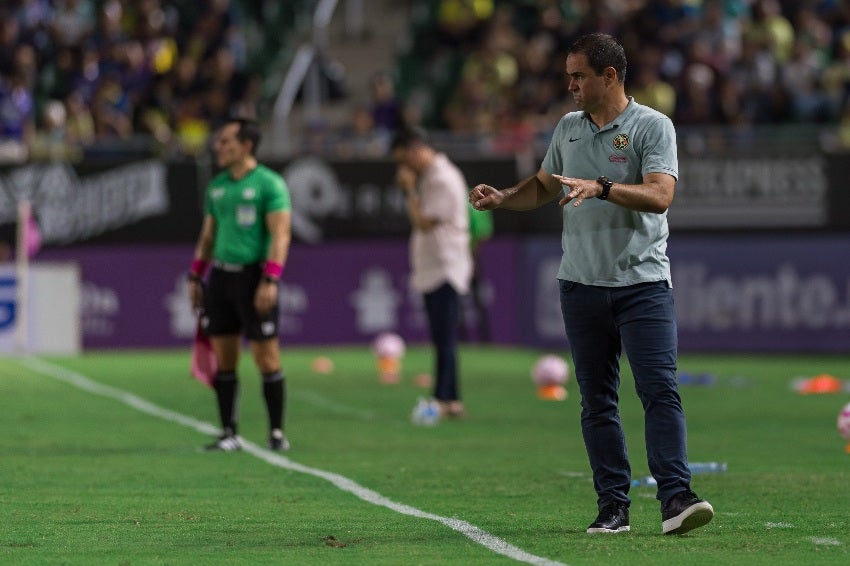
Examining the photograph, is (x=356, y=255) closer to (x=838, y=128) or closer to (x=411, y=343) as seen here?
(x=411, y=343)

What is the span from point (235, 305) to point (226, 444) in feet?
3.05

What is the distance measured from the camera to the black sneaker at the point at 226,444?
38.3 ft

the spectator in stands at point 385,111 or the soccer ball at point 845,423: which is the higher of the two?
the spectator in stands at point 385,111

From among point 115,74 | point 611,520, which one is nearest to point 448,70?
point 115,74

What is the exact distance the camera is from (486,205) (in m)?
7.55

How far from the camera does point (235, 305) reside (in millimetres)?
11609

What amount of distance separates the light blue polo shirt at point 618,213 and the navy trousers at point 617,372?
8cm

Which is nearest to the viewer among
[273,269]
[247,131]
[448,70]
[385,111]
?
[273,269]

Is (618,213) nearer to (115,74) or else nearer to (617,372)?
(617,372)

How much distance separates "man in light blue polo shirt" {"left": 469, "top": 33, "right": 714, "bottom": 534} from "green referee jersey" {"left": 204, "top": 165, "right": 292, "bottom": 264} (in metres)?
3.89

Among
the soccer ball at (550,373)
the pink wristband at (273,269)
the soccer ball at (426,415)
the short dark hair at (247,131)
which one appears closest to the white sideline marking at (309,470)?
the pink wristband at (273,269)

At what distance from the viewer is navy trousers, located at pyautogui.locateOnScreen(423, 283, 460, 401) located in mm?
14164

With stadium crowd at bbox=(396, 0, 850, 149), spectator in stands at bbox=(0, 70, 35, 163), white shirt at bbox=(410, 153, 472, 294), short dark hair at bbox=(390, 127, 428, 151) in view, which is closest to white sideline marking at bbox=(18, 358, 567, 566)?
white shirt at bbox=(410, 153, 472, 294)

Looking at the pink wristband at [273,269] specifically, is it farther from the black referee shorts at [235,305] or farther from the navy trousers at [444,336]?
the navy trousers at [444,336]
